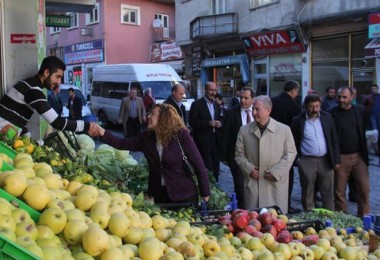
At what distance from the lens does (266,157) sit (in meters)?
5.49

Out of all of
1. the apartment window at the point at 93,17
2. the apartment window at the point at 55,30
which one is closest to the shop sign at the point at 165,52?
the apartment window at the point at 93,17

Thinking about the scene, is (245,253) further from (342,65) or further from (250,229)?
(342,65)

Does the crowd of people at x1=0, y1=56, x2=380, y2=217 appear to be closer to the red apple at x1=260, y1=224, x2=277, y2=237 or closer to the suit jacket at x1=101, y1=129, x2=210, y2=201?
the suit jacket at x1=101, y1=129, x2=210, y2=201

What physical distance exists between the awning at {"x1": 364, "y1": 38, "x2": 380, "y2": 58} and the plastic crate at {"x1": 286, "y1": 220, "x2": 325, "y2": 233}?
12.4m

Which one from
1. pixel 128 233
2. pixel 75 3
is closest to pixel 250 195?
pixel 128 233

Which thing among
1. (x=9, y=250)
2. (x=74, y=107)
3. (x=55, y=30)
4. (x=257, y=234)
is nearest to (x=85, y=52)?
(x=55, y=30)

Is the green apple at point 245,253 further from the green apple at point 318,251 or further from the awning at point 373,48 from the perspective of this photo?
the awning at point 373,48

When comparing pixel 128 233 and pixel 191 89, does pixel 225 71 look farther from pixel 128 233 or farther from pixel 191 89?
pixel 128 233

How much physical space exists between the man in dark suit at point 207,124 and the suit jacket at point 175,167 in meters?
3.53

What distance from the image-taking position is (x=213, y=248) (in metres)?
3.06

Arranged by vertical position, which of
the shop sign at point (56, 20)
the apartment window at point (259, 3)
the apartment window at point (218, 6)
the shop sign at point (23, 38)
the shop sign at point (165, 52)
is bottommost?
the shop sign at point (23, 38)

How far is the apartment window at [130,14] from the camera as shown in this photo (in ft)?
107

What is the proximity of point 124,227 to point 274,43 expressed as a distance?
18126mm

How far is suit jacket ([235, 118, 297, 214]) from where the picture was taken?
5.46 m
